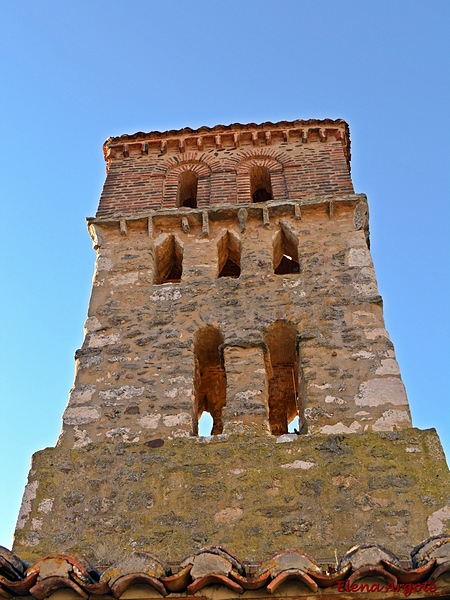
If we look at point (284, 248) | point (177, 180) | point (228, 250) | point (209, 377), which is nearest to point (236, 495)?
point (209, 377)

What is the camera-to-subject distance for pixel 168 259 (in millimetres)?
10555

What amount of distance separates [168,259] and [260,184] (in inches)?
113

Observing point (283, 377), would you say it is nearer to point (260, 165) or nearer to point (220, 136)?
point (260, 165)

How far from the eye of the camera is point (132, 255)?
1014 centimetres

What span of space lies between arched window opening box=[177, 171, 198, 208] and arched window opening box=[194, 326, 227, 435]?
369 cm

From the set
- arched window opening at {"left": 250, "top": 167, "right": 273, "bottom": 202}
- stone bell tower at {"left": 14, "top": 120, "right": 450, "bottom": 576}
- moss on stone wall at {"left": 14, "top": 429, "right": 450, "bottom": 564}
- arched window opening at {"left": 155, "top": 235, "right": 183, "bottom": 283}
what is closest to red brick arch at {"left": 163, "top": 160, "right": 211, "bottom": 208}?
stone bell tower at {"left": 14, "top": 120, "right": 450, "bottom": 576}

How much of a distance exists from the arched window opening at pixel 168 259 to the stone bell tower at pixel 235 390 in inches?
1.2

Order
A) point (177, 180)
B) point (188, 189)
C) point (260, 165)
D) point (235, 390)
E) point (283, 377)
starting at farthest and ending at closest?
1. point (188, 189)
2. point (260, 165)
3. point (177, 180)
4. point (283, 377)
5. point (235, 390)

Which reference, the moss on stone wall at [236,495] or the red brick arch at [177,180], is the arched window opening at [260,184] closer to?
the red brick arch at [177,180]

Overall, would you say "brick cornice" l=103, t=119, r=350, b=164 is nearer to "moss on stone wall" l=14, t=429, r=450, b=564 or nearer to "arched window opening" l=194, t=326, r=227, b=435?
"arched window opening" l=194, t=326, r=227, b=435

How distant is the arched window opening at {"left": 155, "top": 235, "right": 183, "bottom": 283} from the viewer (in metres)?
10.3

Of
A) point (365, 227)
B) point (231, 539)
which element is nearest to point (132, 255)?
point (365, 227)

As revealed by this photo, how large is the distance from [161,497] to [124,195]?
6.04m

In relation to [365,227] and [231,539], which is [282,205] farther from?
[231,539]
